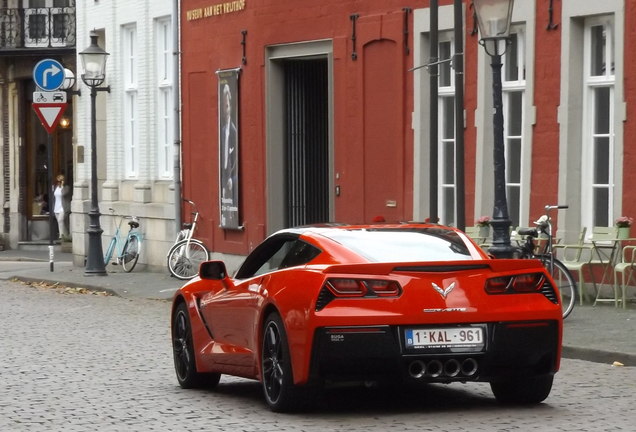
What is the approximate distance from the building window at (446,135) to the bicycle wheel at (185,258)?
6.38 metres

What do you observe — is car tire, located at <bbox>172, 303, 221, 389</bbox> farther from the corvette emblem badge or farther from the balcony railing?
the balcony railing

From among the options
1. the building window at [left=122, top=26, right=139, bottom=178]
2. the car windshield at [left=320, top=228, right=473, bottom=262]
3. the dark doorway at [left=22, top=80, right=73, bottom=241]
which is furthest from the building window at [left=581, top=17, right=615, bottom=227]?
the dark doorway at [left=22, top=80, right=73, bottom=241]

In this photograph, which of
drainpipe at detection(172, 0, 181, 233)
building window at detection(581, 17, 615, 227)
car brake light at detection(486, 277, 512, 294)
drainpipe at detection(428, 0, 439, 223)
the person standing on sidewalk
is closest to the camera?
car brake light at detection(486, 277, 512, 294)

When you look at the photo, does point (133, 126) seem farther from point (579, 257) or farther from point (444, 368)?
point (444, 368)

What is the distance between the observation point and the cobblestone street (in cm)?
1067

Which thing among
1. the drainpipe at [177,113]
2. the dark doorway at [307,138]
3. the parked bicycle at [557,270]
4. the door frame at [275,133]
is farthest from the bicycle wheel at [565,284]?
the drainpipe at [177,113]

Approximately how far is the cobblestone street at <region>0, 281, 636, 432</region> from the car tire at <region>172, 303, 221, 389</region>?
13 centimetres

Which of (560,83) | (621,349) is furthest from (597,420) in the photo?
(560,83)

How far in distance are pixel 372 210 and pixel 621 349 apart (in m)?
10.3

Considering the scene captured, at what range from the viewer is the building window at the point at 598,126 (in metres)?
20.4

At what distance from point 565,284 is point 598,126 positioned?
11.2 feet

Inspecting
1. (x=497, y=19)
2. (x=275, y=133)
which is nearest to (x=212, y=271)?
(x=497, y=19)

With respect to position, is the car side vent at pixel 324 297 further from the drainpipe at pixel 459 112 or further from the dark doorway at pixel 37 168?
the dark doorway at pixel 37 168

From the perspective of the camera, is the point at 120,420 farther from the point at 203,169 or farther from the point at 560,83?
the point at 203,169
